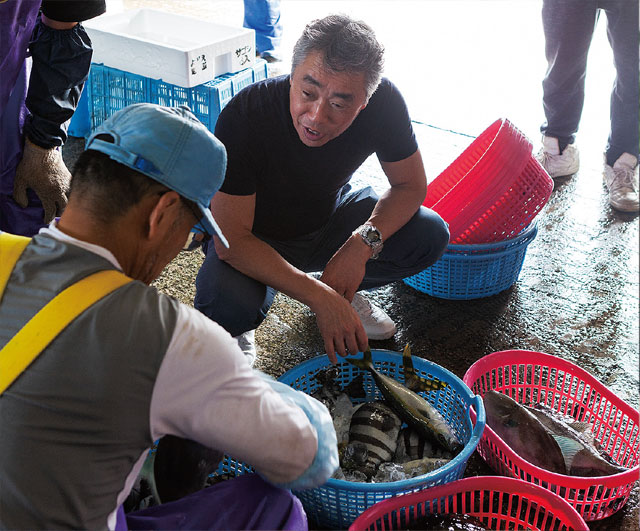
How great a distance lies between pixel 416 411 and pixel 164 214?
3.97 feet

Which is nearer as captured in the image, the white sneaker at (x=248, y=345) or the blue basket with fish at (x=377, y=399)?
the blue basket with fish at (x=377, y=399)

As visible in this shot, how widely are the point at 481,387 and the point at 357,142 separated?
1.04 metres

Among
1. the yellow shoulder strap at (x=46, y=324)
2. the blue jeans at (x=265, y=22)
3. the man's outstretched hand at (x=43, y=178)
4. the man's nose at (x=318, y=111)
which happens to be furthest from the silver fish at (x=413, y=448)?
the blue jeans at (x=265, y=22)

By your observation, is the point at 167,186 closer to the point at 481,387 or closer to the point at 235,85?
the point at 481,387

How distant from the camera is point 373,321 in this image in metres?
2.98

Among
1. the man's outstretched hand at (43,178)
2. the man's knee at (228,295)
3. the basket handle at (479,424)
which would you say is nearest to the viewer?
the basket handle at (479,424)

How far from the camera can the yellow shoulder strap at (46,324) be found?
119 cm

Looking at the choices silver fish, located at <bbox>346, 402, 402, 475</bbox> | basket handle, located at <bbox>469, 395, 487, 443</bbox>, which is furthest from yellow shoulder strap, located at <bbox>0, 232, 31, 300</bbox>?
basket handle, located at <bbox>469, 395, 487, 443</bbox>

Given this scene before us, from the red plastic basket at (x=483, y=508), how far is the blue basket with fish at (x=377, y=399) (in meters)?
0.04

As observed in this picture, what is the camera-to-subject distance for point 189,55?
3918mm

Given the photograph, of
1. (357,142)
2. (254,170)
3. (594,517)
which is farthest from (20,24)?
(594,517)

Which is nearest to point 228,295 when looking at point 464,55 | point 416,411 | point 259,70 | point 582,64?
point 416,411

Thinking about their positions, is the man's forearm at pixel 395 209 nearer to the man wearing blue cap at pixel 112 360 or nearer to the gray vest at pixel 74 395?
the man wearing blue cap at pixel 112 360

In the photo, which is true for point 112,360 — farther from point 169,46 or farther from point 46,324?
point 169,46
